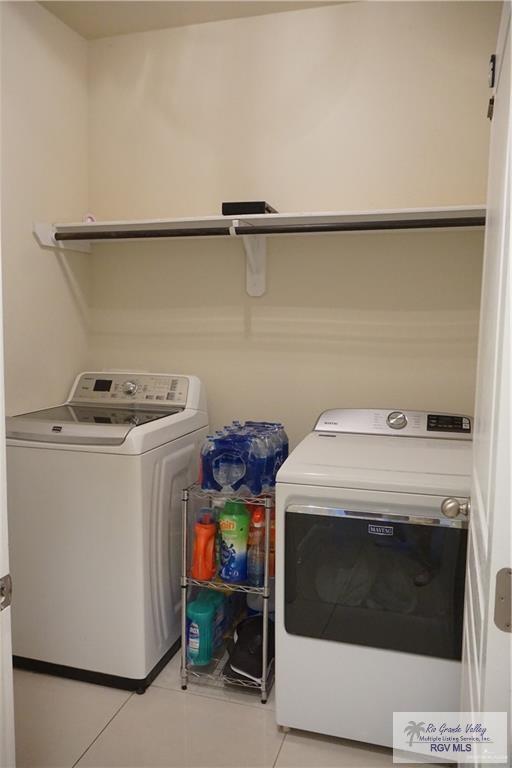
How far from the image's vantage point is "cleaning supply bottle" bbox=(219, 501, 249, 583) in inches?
81.0

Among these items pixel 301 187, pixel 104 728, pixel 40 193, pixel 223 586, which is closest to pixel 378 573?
pixel 223 586

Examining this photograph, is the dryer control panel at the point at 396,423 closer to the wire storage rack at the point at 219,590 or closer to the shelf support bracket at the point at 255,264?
the wire storage rack at the point at 219,590

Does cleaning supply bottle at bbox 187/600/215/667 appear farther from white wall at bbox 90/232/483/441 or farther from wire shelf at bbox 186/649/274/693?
white wall at bbox 90/232/483/441

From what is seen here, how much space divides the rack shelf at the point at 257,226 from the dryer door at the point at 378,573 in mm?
940

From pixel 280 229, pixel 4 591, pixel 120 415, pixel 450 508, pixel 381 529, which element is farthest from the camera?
pixel 120 415

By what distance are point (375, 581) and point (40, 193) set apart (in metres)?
1.91

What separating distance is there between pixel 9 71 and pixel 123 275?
886mm

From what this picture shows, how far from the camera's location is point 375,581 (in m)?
1.74

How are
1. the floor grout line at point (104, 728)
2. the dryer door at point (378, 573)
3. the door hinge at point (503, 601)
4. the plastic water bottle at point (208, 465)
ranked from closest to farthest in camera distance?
1. the door hinge at point (503, 601)
2. the dryer door at point (378, 573)
3. the floor grout line at point (104, 728)
4. the plastic water bottle at point (208, 465)

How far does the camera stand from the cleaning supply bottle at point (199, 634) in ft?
6.96

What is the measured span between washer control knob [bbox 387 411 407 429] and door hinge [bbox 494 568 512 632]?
51.8 inches

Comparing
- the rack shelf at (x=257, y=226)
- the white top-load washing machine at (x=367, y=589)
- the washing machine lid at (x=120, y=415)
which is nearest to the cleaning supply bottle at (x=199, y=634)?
the white top-load washing machine at (x=367, y=589)

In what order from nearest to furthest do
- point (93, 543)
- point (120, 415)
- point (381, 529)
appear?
point (381, 529) → point (93, 543) → point (120, 415)

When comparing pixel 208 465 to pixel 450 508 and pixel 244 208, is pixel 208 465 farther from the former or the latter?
pixel 450 508
